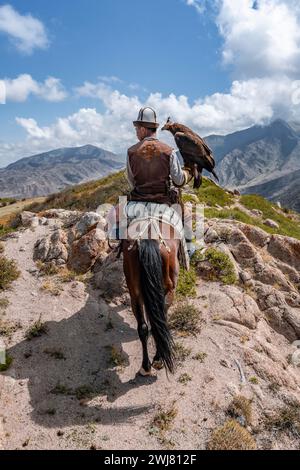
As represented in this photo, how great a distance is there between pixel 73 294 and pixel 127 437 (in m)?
5.21

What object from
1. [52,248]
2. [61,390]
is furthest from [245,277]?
[61,390]

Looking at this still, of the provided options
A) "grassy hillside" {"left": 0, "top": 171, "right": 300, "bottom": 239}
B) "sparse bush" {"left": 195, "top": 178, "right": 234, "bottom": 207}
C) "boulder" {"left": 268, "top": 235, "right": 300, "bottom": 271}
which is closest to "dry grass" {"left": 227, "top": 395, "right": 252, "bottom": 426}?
"boulder" {"left": 268, "top": 235, "right": 300, "bottom": 271}

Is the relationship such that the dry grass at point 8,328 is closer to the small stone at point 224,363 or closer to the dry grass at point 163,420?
the dry grass at point 163,420

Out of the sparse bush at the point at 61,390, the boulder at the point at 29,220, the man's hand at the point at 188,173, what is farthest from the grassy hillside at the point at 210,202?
the sparse bush at the point at 61,390

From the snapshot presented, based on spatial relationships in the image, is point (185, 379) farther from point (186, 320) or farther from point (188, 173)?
point (188, 173)

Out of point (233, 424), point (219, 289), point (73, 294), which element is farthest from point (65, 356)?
point (219, 289)

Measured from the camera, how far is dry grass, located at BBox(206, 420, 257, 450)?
5.61 m

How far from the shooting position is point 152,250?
6773mm

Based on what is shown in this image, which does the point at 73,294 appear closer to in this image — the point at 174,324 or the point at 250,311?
the point at 174,324

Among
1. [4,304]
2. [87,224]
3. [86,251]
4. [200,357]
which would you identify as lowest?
[200,357]

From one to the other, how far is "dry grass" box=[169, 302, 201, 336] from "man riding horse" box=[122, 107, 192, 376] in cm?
147

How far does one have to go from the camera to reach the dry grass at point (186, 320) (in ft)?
29.6

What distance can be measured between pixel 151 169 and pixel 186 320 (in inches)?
154

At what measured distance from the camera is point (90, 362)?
26.7 feet
